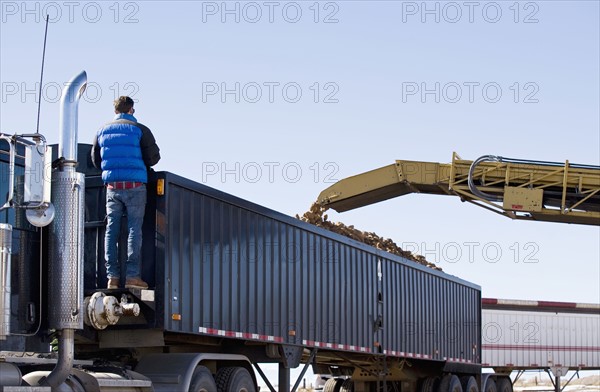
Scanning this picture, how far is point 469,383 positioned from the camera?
68.3 feet

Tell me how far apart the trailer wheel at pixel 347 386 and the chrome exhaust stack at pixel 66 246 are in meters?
10.6

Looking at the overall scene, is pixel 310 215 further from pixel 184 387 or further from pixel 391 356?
pixel 184 387

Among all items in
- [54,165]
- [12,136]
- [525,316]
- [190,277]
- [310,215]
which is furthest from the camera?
[525,316]

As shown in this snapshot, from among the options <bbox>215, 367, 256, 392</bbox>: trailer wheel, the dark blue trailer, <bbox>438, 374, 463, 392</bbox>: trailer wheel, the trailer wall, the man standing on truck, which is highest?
the man standing on truck

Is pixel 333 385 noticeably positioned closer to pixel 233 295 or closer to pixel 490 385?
pixel 490 385

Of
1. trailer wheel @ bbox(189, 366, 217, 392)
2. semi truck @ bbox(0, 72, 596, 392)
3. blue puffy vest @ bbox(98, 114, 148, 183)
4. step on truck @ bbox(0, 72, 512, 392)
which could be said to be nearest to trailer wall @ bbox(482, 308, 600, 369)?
step on truck @ bbox(0, 72, 512, 392)

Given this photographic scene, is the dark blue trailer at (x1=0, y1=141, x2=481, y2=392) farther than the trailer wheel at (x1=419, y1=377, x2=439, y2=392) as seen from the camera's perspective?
No

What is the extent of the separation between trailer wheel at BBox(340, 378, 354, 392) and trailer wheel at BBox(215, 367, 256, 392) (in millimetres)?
7279

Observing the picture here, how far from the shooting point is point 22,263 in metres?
8.49

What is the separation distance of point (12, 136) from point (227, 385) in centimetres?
429

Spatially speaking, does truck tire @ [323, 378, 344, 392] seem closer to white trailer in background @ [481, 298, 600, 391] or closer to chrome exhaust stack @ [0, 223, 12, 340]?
chrome exhaust stack @ [0, 223, 12, 340]

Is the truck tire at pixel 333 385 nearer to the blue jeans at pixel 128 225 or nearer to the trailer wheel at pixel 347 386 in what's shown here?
the trailer wheel at pixel 347 386

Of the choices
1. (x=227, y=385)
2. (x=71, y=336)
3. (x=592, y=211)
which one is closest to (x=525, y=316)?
(x=592, y=211)

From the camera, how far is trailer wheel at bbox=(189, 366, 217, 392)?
1036 cm
